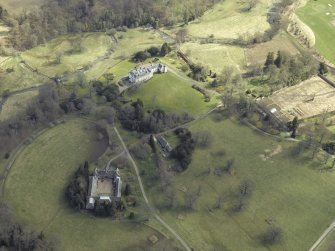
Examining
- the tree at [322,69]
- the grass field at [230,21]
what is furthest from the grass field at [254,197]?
the grass field at [230,21]

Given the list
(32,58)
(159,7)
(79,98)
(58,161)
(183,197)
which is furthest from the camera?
(159,7)

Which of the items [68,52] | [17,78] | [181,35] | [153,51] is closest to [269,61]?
[181,35]

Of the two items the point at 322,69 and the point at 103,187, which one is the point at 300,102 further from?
the point at 103,187

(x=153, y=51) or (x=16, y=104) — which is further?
(x=153, y=51)

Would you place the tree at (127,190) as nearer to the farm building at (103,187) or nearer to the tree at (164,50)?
the farm building at (103,187)

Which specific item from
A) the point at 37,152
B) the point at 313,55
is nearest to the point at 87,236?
the point at 37,152

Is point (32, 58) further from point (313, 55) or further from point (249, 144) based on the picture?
point (313, 55)
